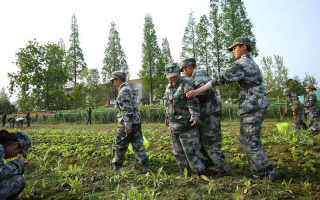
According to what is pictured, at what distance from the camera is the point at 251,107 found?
113 inches

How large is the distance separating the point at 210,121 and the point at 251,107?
77cm

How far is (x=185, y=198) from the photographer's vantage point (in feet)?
7.99

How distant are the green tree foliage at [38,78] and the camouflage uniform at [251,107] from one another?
34235mm

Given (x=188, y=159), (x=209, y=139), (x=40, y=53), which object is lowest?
(x=188, y=159)

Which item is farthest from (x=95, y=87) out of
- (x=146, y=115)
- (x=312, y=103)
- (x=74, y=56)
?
(x=312, y=103)

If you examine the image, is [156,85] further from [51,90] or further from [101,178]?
[101,178]

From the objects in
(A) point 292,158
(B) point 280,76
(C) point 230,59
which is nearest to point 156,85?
(C) point 230,59

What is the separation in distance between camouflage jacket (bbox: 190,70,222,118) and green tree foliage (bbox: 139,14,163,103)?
30.0 meters

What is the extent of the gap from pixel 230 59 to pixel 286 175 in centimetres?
2178

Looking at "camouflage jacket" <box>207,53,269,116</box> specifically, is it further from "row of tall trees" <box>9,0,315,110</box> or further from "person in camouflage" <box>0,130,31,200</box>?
"row of tall trees" <box>9,0,315,110</box>

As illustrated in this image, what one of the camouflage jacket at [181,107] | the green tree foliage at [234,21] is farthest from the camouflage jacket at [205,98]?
the green tree foliage at [234,21]

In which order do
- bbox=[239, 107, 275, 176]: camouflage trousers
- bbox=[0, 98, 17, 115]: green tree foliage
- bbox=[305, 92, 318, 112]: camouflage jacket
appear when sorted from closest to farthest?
bbox=[239, 107, 275, 176]: camouflage trousers
bbox=[305, 92, 318, 112]: camouflage jacket
bbox=[0, 98, 17, 115]: green tree foliage

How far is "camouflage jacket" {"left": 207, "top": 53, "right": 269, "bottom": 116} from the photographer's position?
288 centimetres

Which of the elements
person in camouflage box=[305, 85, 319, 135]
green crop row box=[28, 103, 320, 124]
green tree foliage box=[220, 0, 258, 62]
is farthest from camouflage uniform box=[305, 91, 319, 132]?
green tree foliage box=[220, 0, 258, 62]
